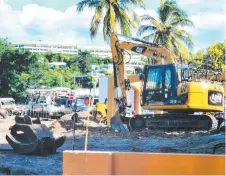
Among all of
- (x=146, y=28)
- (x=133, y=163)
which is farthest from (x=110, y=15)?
(x=133, y=163)

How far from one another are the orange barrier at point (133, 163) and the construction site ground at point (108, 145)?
338 centimetres

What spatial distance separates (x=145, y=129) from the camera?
1988 cm

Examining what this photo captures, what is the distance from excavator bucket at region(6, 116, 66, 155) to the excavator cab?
22.6 ft

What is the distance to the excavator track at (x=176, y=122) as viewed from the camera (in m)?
18.8

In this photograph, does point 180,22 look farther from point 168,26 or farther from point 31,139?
point 31,139

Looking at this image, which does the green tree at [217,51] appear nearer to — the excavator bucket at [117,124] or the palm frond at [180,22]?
the palm frond at [180,22]

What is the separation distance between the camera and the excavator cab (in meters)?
18.5

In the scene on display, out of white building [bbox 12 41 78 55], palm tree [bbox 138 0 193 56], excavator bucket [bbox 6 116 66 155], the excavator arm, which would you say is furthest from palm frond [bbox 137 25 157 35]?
white building [bbox 12 41 78 55]

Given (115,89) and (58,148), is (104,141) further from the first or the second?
(115,89)

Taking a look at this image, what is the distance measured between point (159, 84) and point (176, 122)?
1649 mm

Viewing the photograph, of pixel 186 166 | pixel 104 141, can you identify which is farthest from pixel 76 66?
pixel 186 166

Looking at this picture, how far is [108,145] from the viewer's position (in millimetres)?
14734

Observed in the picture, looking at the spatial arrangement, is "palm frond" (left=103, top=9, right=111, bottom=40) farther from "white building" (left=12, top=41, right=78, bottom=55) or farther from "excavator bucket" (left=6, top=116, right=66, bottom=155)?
"white building" (left=12, top=41, right=78, bottom=55)

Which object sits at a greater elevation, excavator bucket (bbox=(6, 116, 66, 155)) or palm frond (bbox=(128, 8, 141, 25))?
palm frond (bbox=(128, 8, 141, 25))
